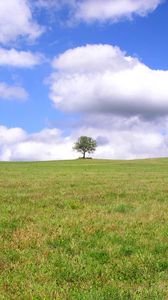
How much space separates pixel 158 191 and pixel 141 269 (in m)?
17.7

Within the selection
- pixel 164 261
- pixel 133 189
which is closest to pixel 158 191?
pixel 133 189

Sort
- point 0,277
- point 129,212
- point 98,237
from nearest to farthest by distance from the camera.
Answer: point 0,277
point 98,237
point 129,212

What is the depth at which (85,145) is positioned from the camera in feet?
589

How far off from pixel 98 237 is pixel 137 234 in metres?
1.28

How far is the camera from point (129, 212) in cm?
1962

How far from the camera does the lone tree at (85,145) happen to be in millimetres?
179750

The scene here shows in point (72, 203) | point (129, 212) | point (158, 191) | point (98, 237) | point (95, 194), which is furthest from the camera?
point (158, 191)

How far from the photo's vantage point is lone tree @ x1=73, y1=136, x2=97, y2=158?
7077 inches

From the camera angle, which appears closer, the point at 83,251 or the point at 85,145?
the point at 83,251

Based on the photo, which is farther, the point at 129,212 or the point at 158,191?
the point at 158,191

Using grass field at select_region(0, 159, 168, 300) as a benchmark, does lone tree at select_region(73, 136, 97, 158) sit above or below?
above

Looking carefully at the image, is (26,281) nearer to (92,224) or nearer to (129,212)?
(92,224)

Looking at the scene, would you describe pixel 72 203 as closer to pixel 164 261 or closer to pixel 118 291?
pixel 164 261

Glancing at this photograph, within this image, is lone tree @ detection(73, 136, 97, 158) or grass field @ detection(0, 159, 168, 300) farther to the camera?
lone tree @ detection(73, 136, 97, 158)
